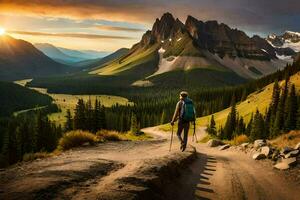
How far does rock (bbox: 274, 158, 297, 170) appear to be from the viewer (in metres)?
21.8

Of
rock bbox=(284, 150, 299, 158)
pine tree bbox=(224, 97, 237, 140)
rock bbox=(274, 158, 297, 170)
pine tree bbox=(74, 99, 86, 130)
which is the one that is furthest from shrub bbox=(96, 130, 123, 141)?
pine tree bbox=(224, 97, 237, 140)

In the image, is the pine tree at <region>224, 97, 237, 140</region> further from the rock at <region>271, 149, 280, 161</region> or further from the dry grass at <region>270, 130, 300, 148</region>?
the rock at <region>271, 149, 280, 161</region>

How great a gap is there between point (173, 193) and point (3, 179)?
20.9 ft

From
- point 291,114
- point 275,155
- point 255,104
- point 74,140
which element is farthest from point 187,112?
point 255,104

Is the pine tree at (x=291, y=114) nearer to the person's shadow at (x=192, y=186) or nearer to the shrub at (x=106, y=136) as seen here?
the shrub at (x=106, y=136)

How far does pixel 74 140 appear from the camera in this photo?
2842 cm

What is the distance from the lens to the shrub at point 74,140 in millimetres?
27422

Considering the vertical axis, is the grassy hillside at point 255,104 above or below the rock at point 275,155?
below

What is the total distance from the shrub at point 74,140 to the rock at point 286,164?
47.3ft

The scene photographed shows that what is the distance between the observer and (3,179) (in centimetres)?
1344

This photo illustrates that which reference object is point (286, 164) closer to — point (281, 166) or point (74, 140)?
point (281, 166)

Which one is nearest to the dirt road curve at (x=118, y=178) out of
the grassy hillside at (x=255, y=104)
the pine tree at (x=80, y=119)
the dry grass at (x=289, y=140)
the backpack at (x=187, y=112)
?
the backpack at (x=187, y=112)

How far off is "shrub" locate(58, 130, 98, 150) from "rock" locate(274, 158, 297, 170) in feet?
47.3

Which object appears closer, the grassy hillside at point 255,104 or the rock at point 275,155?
the rock at point 275,155
